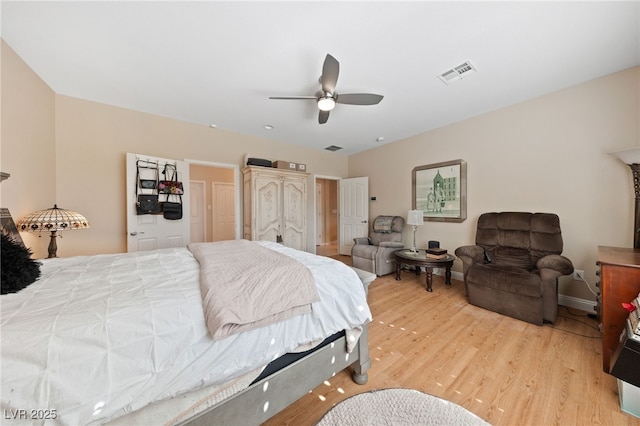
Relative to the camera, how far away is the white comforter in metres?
0.72

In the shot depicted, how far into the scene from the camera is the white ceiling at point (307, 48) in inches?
63.2

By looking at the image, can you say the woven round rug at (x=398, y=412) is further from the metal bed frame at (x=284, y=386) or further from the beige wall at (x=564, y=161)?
the beige wall at (x=564, y=161)

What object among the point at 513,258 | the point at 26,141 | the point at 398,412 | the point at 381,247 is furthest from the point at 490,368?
the point at 26,141

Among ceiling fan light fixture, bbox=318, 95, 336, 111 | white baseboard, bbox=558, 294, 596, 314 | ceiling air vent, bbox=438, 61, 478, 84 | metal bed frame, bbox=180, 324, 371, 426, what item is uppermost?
ceiling air vent, bbox=438, 61, 478, 84

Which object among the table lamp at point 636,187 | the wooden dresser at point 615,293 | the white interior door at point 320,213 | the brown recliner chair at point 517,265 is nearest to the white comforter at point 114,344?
the wooden dresser at point 615,293

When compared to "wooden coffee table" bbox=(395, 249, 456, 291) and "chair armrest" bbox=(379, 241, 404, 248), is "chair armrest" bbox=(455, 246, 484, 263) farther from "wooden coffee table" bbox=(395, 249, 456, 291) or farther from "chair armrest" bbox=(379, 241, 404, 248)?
"chair armrest" bbox=(379, 241, 404, 248)

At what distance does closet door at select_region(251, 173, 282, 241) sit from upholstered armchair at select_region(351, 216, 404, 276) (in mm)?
1577

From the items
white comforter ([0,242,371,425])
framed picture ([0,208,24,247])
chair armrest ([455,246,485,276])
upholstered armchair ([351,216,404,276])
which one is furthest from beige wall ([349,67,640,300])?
framed picture ([0,208,24,247])

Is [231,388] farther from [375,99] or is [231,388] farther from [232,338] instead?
[375,99]

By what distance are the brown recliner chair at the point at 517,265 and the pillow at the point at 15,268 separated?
374 centimetres

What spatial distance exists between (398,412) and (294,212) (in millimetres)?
3562

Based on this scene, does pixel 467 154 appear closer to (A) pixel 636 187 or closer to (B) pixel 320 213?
(A) pixel 636 187

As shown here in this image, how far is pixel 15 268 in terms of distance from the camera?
Answer: 114 cm

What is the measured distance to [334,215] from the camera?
7.29 m
